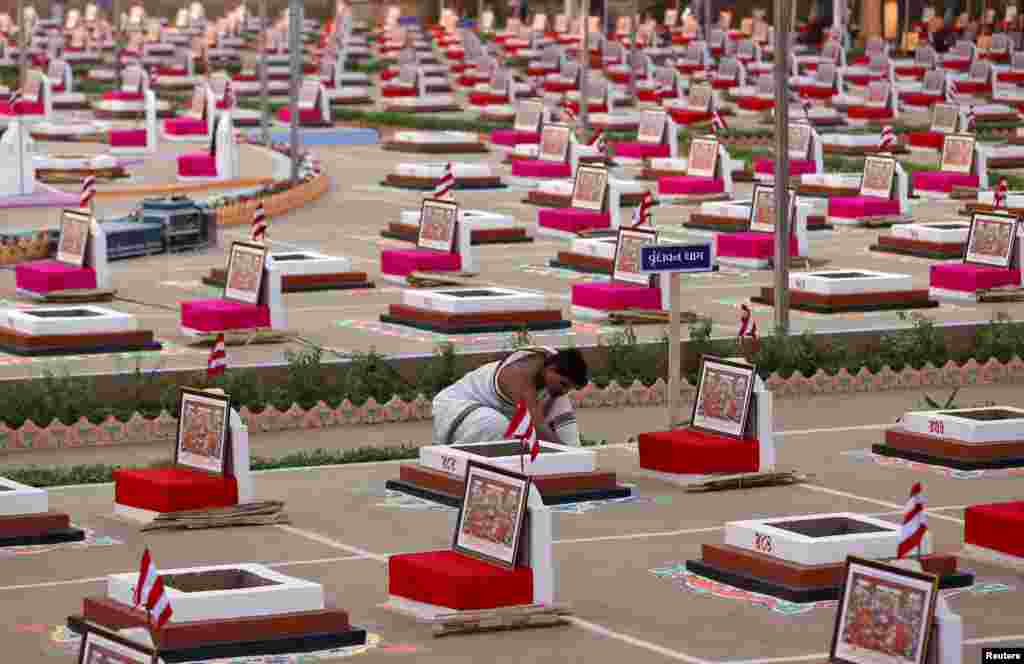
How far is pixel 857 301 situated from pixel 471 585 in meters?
16.4

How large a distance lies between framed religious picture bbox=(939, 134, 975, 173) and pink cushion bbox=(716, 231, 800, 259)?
1006cm

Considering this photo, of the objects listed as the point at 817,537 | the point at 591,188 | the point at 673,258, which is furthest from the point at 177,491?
the point at 591,188

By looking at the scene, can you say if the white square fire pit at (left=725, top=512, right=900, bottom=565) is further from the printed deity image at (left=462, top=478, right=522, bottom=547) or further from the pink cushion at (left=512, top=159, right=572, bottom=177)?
the pink cushion at (left=512, top=159, right=572, bottom=177)

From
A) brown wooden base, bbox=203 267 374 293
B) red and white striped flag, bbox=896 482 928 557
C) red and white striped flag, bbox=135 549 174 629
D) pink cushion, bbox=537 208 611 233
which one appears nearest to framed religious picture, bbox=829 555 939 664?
red and white striped flag, bbox=896 482 928 557

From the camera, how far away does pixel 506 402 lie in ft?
66.6

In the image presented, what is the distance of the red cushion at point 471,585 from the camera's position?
1570 cm

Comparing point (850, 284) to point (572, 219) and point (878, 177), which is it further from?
point (878, 177)

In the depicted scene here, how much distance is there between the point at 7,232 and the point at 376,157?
1729 cm

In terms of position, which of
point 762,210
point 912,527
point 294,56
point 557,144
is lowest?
point 557,144

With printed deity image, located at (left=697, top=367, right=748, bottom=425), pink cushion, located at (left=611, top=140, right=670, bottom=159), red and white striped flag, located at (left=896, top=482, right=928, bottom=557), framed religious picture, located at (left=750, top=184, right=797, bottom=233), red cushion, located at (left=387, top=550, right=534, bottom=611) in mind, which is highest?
red and white striped flag, located at (left=896, top=482, right=928, bottom=557)

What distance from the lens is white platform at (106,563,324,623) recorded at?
14.9 m

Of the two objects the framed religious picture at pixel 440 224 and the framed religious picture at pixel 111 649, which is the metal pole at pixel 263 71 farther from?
the framed religious picture at pixel 111 649

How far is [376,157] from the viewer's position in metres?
54.5

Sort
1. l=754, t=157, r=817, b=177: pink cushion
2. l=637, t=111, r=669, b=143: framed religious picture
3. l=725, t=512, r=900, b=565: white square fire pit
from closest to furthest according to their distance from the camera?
l=725, t=512, r=900, b=565: white square fire pit, l=754, t=157, r=817, b=177: pink cushion, l=637, t=111, r=669, b=143: framed religious picture
